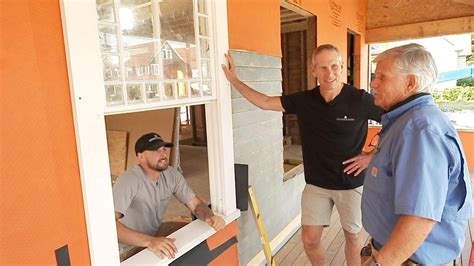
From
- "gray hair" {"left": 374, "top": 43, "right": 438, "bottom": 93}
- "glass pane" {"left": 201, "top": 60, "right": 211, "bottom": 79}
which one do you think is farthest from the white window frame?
"gray hair" {"left": 374, "top": 43, "right": 438, "bottom": 93}

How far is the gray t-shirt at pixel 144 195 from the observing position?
185 cm

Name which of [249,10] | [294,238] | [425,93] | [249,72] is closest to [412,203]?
[425,93]

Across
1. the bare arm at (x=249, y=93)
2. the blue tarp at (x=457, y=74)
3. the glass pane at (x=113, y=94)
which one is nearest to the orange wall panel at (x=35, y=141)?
the glass pane at (x=113, y=94)

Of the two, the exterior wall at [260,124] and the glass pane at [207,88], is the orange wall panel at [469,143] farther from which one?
the glass pane at [207,88]

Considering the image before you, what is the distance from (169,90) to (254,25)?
1.10 metres

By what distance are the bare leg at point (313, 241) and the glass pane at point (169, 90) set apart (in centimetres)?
135

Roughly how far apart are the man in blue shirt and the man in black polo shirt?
720 mm

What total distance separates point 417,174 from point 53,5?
134cm

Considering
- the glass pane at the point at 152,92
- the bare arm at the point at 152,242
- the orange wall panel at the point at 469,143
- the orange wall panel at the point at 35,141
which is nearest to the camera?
the orange wall panel at the point at 35,141

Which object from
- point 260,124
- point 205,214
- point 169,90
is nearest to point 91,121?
point 169,90

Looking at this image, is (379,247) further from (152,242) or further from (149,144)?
(149,144)

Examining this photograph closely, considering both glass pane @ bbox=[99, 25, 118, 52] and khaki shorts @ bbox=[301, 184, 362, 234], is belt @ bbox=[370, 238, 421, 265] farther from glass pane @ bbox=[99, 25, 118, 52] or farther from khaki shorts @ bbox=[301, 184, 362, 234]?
glass pane @ bbox=[99, 25, 118, 52]

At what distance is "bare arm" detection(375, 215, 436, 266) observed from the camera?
105 cm

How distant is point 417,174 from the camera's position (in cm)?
104
